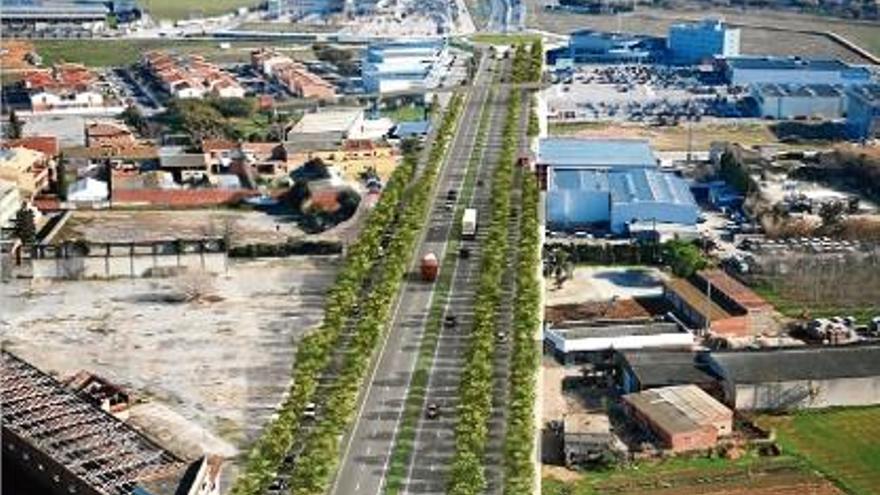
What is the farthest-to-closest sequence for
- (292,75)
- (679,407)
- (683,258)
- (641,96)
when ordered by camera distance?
(292,75) → (641,96) → (683,258) → (679,407)

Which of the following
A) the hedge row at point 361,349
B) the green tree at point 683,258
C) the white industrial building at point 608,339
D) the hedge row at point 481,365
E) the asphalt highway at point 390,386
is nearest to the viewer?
the hedge row at point 481,365

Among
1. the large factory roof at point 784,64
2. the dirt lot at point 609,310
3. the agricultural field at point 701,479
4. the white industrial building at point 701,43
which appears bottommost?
the agricultural field at point 701,479

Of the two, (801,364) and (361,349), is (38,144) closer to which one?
(361,349)

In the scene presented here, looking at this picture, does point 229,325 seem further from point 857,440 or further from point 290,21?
point 290,21

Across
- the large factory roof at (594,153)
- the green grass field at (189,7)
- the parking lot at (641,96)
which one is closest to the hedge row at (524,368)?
the large factory roof at (594,153)

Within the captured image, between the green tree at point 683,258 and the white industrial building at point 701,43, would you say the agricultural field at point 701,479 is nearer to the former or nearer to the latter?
the green tree at point 683,258

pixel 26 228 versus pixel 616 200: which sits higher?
pixel 616 200

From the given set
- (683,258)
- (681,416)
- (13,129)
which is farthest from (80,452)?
(13,129)

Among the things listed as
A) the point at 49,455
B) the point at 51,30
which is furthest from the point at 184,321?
the point at 51,30
